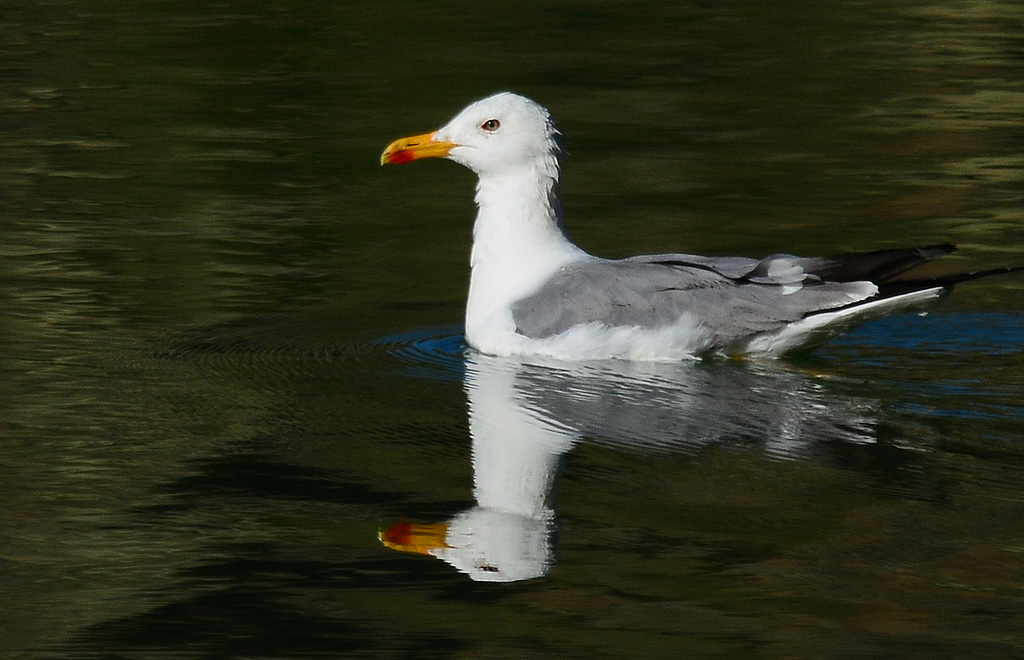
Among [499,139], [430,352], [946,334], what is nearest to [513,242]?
[499,139]

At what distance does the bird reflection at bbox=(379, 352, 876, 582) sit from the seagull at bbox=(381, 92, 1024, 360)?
0.13 m

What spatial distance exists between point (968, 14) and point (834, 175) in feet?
27.2

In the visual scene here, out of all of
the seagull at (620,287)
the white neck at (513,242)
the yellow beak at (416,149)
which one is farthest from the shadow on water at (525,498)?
the yellow beak at (416,149)

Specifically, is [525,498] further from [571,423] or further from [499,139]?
[499,139]

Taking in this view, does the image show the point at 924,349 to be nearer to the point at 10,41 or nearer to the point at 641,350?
the point at 641,350

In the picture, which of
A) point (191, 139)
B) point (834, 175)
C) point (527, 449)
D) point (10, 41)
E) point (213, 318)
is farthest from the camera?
point (10, 41)

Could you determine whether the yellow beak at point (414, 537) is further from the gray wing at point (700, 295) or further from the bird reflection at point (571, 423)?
the gray wing at point (700, 295)

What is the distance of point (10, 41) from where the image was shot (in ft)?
60.4

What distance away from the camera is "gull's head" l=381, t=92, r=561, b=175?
8.48 metres

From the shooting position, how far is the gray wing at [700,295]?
7836 mm

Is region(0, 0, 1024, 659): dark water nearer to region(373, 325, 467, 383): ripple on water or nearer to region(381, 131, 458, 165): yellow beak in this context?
region(373, 325, 467, 383): ripple on water

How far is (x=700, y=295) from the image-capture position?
7.92 m

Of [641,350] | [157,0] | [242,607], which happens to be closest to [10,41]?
[157,0]

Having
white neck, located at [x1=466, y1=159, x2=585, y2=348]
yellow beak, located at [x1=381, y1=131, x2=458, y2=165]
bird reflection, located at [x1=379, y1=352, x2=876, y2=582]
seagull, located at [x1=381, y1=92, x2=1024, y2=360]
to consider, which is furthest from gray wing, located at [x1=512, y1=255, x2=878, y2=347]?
yellow beak, located at [x1=381, y1=131, x2=458, y2=165]
